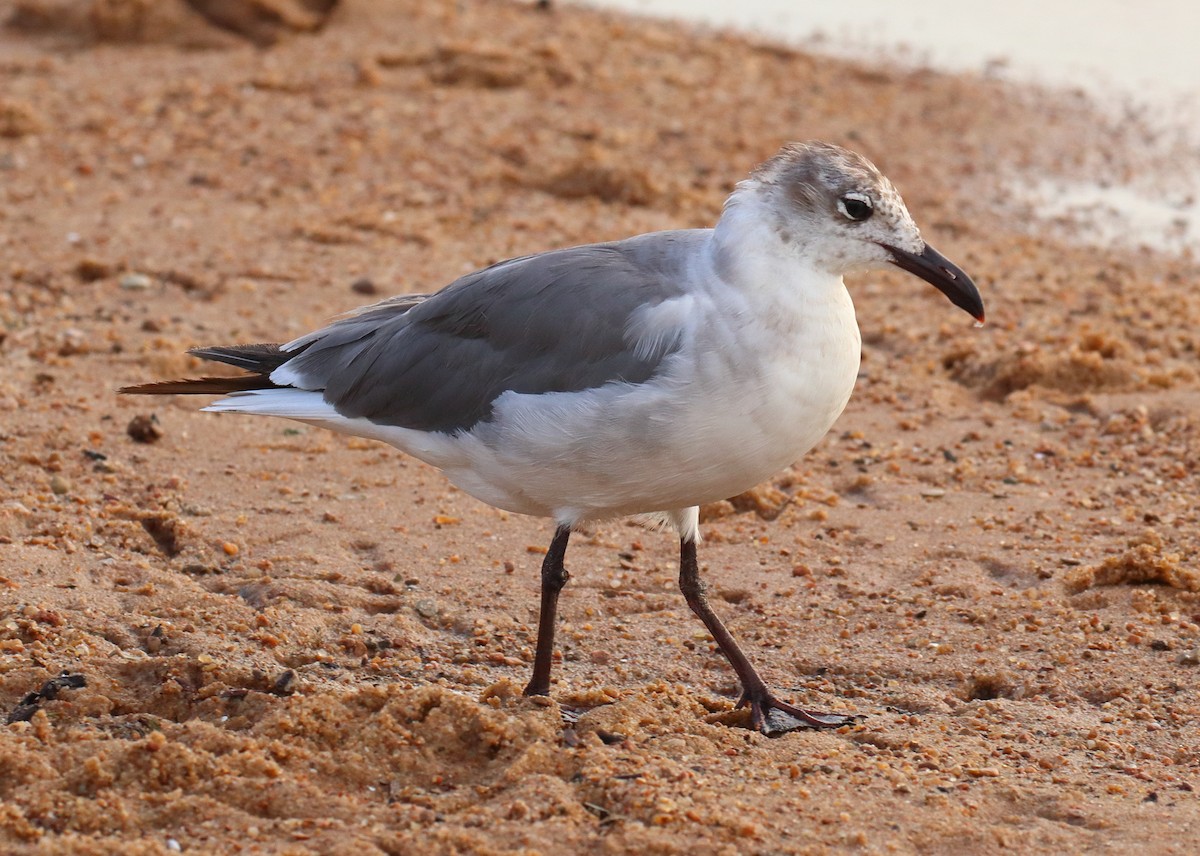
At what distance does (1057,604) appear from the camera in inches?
223

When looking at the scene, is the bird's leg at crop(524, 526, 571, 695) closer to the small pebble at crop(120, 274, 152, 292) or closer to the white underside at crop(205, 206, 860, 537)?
the white underside at crop(205, 206, 860, 537)

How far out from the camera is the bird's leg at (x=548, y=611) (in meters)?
4.96

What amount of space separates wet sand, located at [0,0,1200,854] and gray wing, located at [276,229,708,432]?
29.4 inches

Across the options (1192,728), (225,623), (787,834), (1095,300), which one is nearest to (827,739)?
(787,834)

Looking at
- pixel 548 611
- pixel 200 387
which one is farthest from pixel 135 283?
pixel 548 611

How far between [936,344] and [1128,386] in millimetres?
992

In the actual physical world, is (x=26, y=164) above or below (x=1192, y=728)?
below

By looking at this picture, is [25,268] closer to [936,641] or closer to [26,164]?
[26,164]

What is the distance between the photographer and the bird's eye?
15.5 ft

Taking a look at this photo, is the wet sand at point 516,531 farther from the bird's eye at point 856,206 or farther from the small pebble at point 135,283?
the bird's eye at point 856,206

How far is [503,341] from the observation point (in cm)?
509

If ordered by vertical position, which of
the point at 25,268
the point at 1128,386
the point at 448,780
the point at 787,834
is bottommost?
the point at 25,268

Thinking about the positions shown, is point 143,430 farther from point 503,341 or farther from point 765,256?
point 765,256

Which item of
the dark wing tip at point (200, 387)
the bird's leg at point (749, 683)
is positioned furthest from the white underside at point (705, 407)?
the dark wing tip at point (200, 387)
